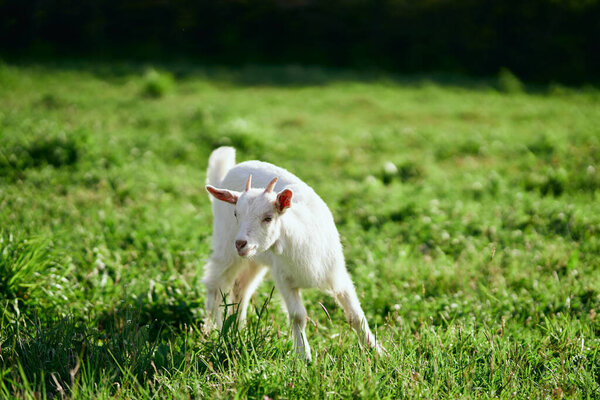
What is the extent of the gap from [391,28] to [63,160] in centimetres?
1780

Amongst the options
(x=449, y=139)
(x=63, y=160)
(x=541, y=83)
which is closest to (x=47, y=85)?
(x=63, y=160)

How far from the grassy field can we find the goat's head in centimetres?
55

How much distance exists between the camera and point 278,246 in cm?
305

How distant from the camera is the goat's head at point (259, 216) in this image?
9.12 feet

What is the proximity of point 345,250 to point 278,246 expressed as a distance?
2.29m

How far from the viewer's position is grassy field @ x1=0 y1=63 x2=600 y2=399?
2848mm

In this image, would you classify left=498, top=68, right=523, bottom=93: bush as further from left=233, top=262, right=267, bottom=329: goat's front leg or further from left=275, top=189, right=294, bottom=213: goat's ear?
left=275, top=189, right=294, bottom=213: goat's ear

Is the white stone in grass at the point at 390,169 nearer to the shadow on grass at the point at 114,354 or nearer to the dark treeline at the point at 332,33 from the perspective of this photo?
the shadow on grass at the point at 114,354

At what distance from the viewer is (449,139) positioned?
9984 millimetres

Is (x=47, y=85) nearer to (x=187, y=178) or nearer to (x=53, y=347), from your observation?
(x=187, y=178)

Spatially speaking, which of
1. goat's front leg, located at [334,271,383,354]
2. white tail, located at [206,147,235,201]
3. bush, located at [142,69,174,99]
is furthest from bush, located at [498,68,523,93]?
goat's front leg, located at [334,271,383,354]

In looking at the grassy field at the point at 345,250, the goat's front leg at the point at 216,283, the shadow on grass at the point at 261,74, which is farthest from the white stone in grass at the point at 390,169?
the shadow on grass at the point at 261,74

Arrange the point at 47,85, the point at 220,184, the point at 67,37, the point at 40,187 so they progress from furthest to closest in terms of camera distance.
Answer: the point at 67,37, the point at 47,85, the point at 40,187, the point at 220,184

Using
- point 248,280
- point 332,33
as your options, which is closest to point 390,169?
point 248,280
